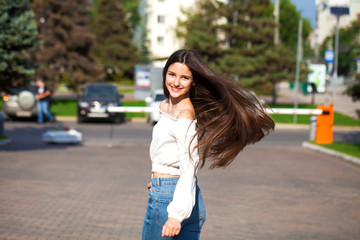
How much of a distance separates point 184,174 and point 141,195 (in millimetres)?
5166

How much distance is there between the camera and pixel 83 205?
283 inches

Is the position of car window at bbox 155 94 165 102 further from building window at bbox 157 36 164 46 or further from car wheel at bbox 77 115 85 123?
building window at bbox 157 36 164 46

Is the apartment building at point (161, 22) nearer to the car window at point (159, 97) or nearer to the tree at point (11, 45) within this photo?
the car window at point (159, 97)

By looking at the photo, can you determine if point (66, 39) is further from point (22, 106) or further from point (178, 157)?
point (178, 157)

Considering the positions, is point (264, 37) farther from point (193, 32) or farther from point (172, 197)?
point (172, 197)

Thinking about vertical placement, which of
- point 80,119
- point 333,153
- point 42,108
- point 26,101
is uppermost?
point 26,101

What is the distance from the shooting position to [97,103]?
2244cm

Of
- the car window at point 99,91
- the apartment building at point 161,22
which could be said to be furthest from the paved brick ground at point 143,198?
the apartment building at point 161,22

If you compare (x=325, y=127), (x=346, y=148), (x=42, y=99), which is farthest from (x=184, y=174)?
(x=42, y=99)

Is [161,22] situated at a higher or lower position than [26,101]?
higher

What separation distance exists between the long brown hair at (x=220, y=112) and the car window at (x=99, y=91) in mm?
20465

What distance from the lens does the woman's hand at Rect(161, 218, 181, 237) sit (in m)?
2.90

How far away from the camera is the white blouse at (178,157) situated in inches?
115

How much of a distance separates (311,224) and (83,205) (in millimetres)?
3019
